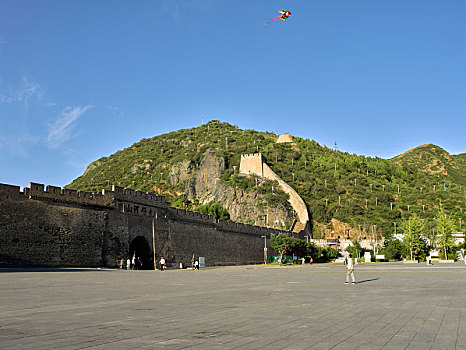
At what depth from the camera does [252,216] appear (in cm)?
9581

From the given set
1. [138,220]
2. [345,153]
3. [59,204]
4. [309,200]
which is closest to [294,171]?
[309,200]

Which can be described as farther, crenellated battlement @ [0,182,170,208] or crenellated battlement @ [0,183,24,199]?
crenellated battlement @ [0,182,170,208]

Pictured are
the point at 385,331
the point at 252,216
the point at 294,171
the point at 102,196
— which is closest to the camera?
the point at 385,331

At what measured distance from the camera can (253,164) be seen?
108938mm

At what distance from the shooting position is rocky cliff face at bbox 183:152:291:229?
94.1m

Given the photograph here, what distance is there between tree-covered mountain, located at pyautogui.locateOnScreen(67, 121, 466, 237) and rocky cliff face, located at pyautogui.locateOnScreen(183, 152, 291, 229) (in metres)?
0.38

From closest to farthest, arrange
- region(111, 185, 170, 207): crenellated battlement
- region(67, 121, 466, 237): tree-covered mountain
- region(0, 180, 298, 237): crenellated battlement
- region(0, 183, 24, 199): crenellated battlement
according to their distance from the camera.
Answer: region(0, 183, 24, 199): crenellated battlement
region(0, 180, 298, 237): crenellated battlement
region(111, 185, 170, 207): crenellated battlement
region(67, 121, 466, 237): tree-covered mountain

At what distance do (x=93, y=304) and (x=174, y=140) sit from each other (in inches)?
5904

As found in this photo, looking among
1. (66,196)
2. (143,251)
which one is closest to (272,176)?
(143,251)

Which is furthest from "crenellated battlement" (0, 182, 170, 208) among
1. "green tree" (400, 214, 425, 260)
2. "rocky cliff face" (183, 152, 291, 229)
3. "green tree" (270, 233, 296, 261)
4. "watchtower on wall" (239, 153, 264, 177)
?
"watchtower on wall" (239, 153, 264, 177)

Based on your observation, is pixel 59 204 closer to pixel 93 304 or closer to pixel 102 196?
pixel 102 196

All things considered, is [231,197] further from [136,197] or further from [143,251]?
[136,197]

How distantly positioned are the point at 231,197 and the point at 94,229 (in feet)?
227

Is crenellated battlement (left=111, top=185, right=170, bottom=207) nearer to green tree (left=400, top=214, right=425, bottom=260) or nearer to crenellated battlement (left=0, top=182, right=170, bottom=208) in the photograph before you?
crenellated battlement (left=0, top=182, right=170, bottom=208)
